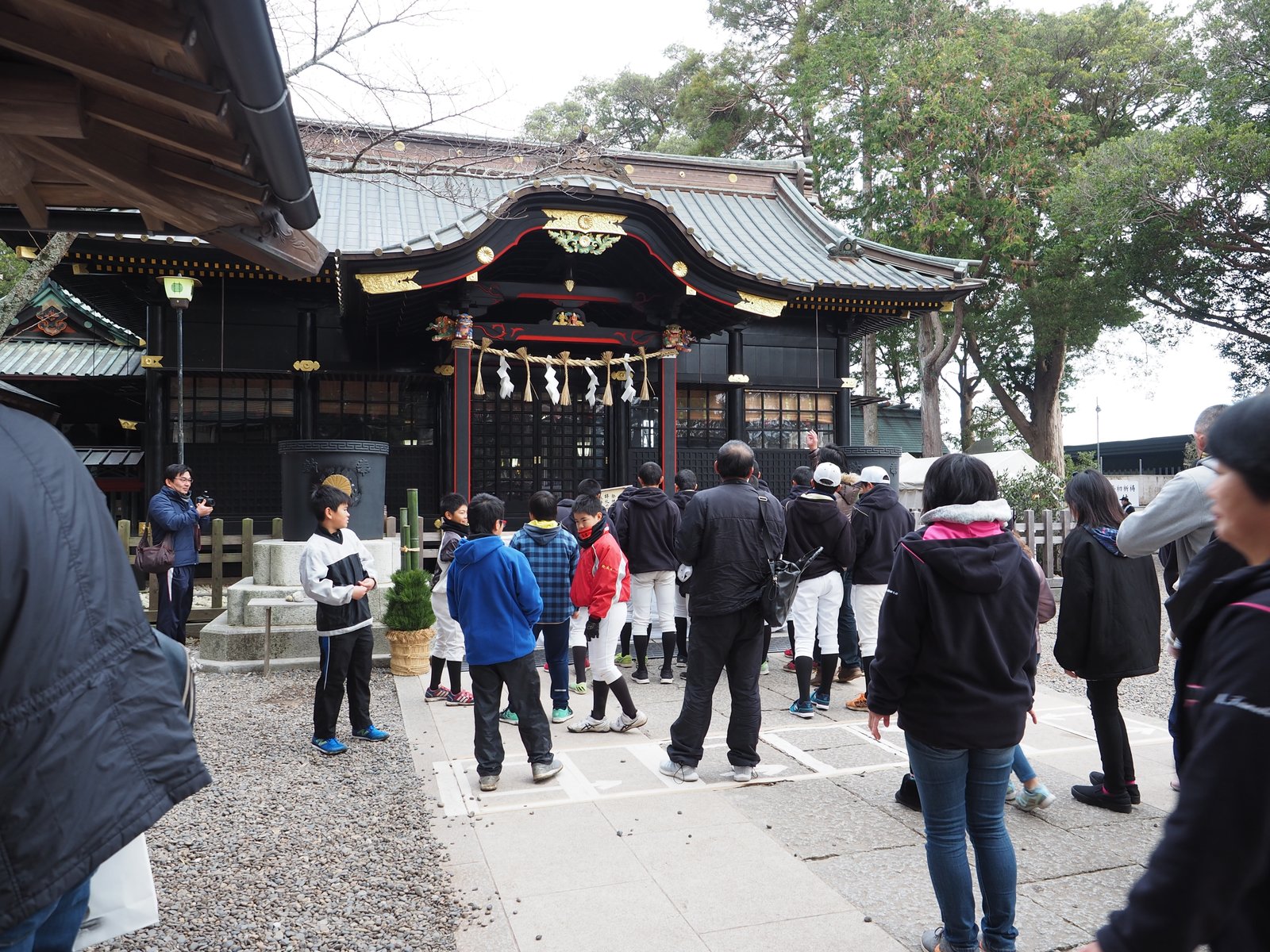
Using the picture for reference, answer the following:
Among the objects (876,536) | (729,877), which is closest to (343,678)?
(729,877)

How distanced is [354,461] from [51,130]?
21.6ft

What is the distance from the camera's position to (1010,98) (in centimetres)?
1691

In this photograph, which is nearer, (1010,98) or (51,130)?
(51,130)

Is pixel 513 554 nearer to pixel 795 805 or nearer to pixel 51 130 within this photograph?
pixel 795 805

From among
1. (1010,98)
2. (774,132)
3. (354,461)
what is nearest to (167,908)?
(354,461)

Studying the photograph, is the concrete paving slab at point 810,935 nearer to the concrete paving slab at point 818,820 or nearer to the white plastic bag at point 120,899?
the concrete paving slab at point 818,820

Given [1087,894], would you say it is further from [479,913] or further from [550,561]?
[550,561]

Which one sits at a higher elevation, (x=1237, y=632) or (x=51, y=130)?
(x=51, y=130)

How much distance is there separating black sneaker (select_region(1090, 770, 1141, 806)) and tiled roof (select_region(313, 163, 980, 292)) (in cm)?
771

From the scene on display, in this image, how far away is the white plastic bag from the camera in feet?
6.06

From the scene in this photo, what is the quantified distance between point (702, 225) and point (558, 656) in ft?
36.1

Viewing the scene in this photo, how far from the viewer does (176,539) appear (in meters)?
7.80

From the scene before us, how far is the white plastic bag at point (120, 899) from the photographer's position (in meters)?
1.85

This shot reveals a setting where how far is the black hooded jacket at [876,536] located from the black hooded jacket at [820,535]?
0.32 feet
